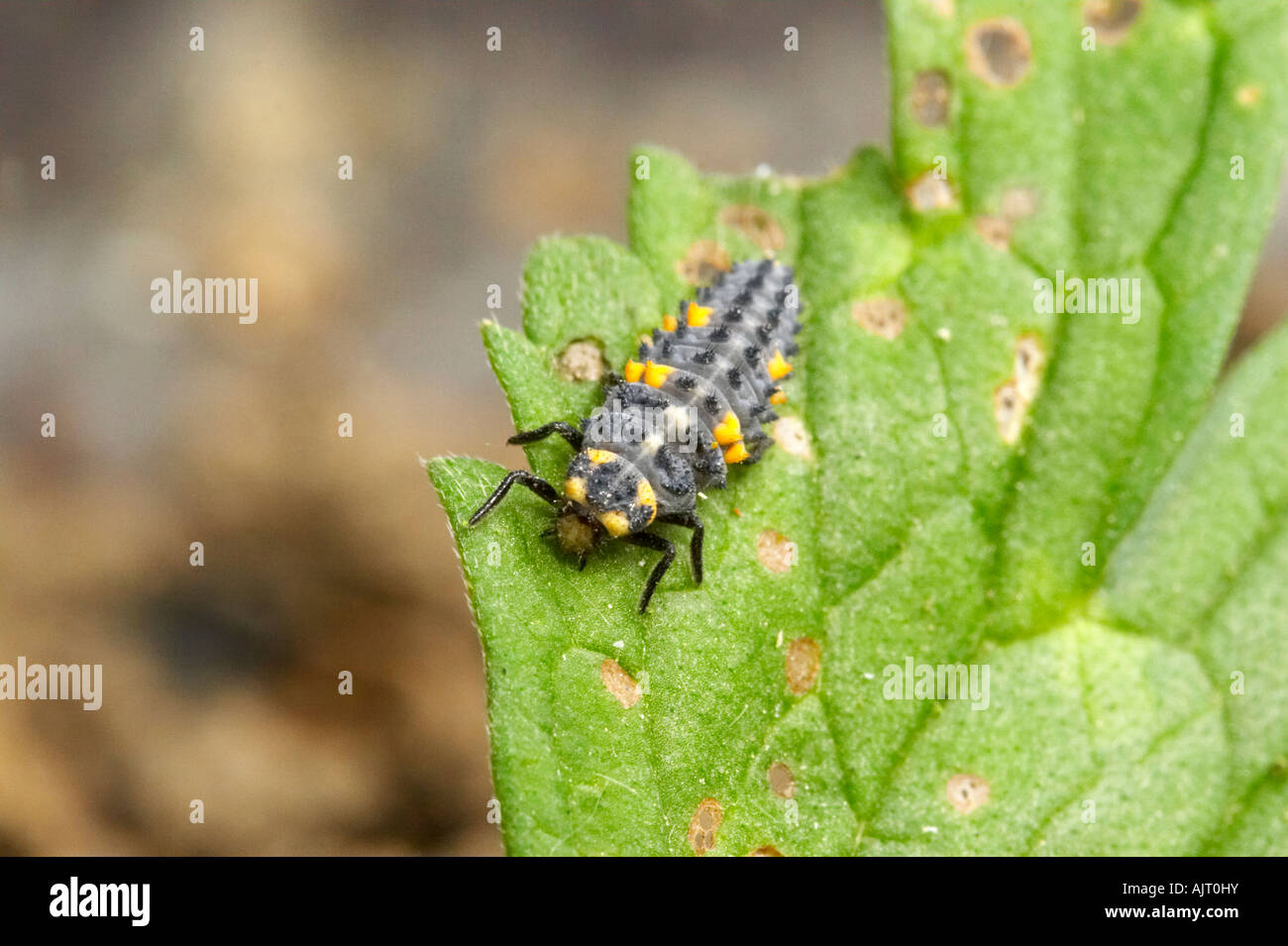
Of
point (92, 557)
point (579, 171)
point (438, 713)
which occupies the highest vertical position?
point (579, 171)

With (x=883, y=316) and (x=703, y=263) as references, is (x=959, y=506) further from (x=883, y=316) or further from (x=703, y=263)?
(x=703, y=263)

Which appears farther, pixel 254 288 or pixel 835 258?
pixel 254 288

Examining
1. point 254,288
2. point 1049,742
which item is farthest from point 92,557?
point 1049,742

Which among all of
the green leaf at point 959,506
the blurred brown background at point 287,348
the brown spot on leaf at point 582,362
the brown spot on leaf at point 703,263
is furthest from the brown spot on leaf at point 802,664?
the blurred brown background at point 287,348

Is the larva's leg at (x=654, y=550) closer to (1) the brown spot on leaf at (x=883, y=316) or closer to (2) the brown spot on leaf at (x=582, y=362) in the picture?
(2) the brown spot on leaf at (x=582, y=362)

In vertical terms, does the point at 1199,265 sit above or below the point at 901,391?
above

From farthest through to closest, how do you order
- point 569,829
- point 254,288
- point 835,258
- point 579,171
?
point 579,171 → point 254,288 → point 835,258 → point 569,829

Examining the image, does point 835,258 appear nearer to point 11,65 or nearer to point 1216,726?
point 1216,726

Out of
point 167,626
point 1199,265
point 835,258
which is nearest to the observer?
point 1199,265

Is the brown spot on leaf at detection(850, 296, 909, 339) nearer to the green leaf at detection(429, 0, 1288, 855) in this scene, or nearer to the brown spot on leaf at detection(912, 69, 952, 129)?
the green leaf at detection(429, 0, 1288, 855)
